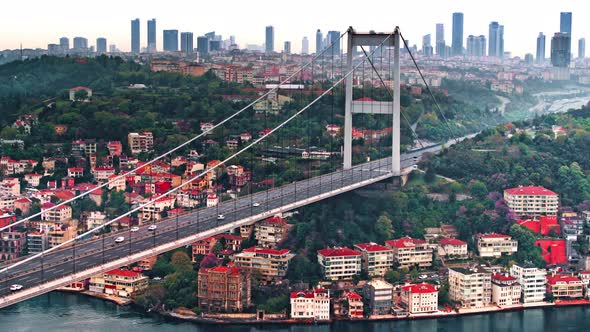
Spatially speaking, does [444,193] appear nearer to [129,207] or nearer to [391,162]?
[391,162]

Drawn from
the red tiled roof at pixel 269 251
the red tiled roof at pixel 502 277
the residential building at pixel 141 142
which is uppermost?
the residential building at pixel 141 142

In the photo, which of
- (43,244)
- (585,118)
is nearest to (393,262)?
(43,244)

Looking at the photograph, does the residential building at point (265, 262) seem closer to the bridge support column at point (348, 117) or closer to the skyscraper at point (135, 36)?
the bridge support column at point (348, 117)

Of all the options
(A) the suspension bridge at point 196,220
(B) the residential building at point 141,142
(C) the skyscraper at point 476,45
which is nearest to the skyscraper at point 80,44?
(B) the residential building at point 141,142

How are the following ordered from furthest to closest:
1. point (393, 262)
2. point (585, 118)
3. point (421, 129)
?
point (585, 118), point (421, 129), point (393, 262)

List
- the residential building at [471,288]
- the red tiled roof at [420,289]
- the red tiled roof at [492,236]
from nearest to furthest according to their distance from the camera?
the red tiled roof at [420,289], the residential building at [471,288], the red tiled roof at [492,236]

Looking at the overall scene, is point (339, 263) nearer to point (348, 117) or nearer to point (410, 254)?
point (410, 254)
